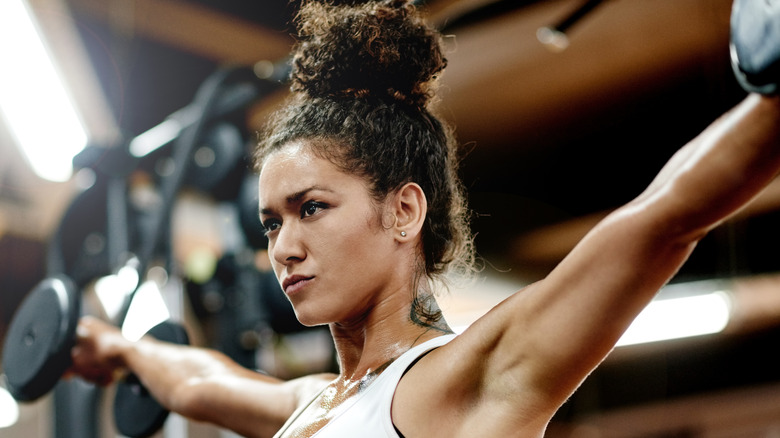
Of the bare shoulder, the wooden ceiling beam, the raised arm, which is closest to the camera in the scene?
the bare shoulder

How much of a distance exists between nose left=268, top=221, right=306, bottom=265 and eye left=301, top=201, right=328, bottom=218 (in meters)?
0.02

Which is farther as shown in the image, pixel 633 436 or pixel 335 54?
pixel 633 436

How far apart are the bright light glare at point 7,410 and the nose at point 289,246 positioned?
10.7 feet

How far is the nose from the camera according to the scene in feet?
3.42

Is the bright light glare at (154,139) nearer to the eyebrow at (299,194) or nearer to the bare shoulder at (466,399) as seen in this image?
the eyebrow at (299,194)

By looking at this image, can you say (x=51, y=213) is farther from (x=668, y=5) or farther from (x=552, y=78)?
(x=668, y=5)

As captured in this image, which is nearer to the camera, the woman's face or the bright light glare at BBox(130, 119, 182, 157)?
the woman's face

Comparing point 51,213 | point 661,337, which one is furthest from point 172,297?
point 661,337

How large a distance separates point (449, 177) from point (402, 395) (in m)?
0.38

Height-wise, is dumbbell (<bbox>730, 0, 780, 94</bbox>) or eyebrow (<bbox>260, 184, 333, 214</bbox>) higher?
eyebrow (<bbox>260, 184, 333, 214</bbox>)

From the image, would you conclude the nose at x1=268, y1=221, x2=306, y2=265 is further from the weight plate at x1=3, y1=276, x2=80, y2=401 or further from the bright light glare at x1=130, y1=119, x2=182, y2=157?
the bright light glare at x1=130, y1=119, x2=182, y2=157

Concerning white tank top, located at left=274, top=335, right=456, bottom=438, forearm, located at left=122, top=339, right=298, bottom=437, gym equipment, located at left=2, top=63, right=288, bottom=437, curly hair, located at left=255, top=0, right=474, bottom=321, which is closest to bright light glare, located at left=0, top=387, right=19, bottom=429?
gym equipment, located at left=2, top=63, right=288, bottom=437

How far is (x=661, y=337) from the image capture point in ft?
17.6

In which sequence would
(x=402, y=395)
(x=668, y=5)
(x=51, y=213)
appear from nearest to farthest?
1. (x=402, y=395)
2. (x=668, y=5)
3. (x=51, y=213)
